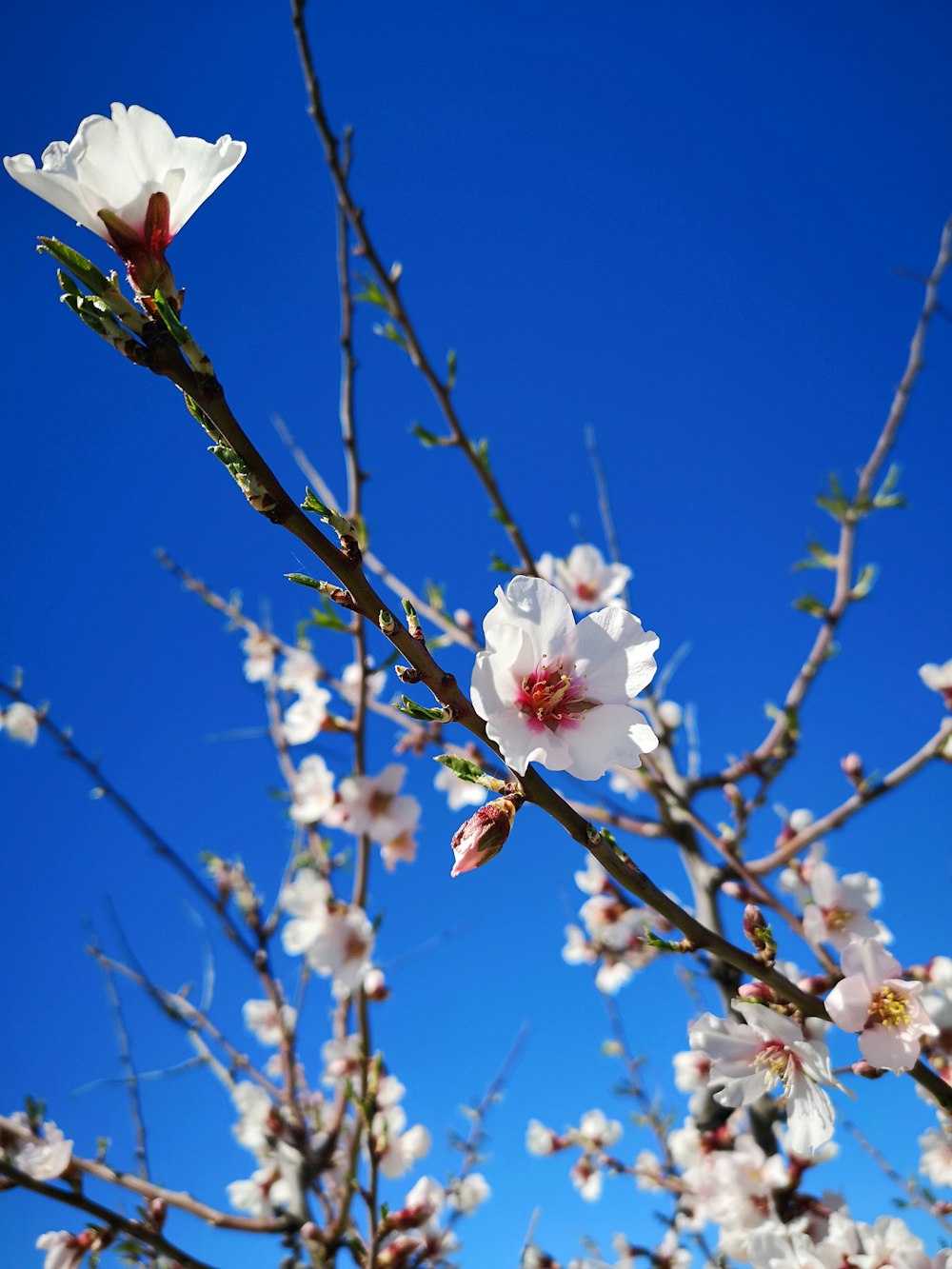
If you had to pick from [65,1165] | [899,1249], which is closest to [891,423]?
[899,1249]

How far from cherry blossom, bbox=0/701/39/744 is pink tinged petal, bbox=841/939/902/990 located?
4075 mm

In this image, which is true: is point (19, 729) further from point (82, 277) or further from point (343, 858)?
point (82, 277)

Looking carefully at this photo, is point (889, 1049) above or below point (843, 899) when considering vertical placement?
below

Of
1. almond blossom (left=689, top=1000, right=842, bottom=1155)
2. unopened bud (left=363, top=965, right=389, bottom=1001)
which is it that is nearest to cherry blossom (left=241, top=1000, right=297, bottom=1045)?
unopened bud (left=363, top=965, right=389, bottom=1001)

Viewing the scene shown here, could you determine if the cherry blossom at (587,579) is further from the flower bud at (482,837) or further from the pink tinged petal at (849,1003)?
the flower bud at (482,837)

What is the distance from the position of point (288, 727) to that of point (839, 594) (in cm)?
231

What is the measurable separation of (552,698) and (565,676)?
47mm

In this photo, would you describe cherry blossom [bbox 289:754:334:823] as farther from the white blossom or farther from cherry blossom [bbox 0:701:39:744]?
the white blossom

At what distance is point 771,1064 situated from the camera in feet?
4.74

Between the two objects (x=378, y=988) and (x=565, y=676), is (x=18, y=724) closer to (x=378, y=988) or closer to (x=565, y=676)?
(x=378, y=988)

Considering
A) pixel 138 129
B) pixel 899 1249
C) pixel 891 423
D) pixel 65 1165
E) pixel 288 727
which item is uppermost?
pixel 891 423

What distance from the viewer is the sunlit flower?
894mm

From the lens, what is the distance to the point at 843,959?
1.36m

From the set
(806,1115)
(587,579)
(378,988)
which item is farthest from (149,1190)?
(587,579)
